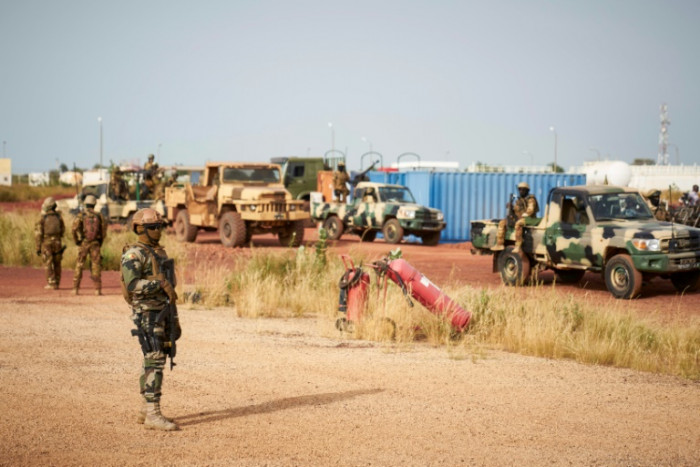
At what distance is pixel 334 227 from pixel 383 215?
6.16 ft

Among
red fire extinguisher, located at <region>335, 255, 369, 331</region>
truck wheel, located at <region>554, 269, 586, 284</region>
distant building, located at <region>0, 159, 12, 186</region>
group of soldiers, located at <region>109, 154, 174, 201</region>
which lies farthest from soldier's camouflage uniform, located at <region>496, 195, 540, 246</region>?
distant building, located at <region>0, 159, 12, 186</region>

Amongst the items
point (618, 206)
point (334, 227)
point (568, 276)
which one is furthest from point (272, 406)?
point (334, 227)

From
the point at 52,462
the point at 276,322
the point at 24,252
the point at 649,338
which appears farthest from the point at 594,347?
the point at 24,252

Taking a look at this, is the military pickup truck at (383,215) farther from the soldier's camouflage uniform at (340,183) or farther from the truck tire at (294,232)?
the truck tire at (294,232)

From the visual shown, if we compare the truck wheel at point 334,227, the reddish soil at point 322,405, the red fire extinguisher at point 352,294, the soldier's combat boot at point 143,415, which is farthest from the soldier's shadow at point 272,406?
the truck wheel at point 334,227

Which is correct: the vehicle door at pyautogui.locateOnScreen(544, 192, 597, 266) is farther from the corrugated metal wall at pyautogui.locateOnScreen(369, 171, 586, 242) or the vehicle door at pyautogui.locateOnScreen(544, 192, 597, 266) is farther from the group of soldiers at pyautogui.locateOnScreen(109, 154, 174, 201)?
the group of soldiers at pyautogui.locateOnScreen(109, 154, 174, 201)

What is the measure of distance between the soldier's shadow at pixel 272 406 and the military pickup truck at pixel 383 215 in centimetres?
1745

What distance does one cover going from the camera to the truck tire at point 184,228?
26.4 meters

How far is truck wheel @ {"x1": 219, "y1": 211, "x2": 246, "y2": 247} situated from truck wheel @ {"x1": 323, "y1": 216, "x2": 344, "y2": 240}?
3.88 m

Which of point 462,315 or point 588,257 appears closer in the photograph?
point 462,315

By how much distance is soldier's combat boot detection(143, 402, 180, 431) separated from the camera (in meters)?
6.85

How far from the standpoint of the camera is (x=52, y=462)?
6105 millimetres

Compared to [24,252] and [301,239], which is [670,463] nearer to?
[24,252]

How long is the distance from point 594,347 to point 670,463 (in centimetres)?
397
